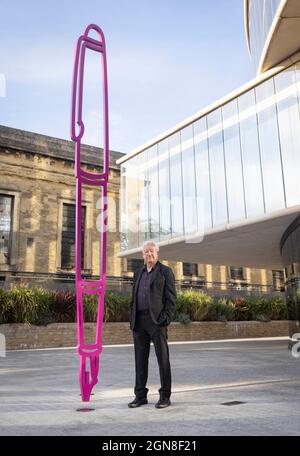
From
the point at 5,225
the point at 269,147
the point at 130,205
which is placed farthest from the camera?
the point at 5,225

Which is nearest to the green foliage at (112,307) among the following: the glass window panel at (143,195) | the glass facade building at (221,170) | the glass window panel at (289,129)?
the glass window panel at (143,195)

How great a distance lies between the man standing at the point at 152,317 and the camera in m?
4.95

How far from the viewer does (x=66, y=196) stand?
101ft

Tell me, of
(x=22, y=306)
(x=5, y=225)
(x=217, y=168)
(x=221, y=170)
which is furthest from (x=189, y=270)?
(x=22, y=306)

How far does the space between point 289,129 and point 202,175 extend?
16.3ft

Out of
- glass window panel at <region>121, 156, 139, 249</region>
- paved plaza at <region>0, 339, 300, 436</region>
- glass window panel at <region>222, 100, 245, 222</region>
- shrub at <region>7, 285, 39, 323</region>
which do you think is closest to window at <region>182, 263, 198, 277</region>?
glass window panel at <region>121, 156, 139, 249</region>

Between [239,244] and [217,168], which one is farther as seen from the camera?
[239,244]

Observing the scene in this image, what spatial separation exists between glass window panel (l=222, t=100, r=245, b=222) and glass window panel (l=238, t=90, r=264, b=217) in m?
0.25

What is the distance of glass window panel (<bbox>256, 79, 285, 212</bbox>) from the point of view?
14.4 m

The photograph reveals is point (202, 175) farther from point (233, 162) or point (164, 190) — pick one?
point (164, 190)

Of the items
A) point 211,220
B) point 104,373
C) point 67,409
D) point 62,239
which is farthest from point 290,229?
point 62,239

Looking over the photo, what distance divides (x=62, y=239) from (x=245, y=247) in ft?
46.7

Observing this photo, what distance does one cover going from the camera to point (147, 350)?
205 inches
